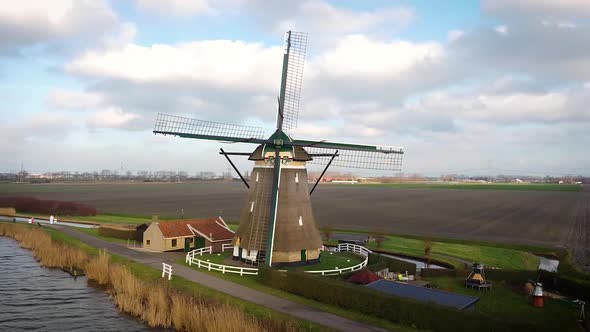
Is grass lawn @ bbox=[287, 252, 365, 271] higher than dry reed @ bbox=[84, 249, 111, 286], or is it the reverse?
grass lawn @ bbox=[287, 252, 365, 271]

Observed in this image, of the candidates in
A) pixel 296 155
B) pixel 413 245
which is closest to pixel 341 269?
pixel 296 155

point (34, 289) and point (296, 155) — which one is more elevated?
point (296, 155)

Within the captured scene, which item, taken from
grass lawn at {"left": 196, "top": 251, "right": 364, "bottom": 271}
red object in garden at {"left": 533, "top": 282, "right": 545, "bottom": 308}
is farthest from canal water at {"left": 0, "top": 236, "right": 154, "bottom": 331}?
red object in garden at {"left": 533, "top": 282, "right": 545, "bottom": 308}

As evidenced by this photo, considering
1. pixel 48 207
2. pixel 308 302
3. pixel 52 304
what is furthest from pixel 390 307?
pixel 48 207

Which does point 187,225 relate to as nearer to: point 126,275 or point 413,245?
point 126,275

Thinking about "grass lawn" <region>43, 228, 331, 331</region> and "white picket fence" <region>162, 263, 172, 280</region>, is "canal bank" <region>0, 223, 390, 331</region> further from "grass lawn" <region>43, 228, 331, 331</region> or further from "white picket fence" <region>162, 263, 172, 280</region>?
"white picket fence" <region>162, 263, 172, 280</region>

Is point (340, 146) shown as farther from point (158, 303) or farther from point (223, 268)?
point (158, 303)
